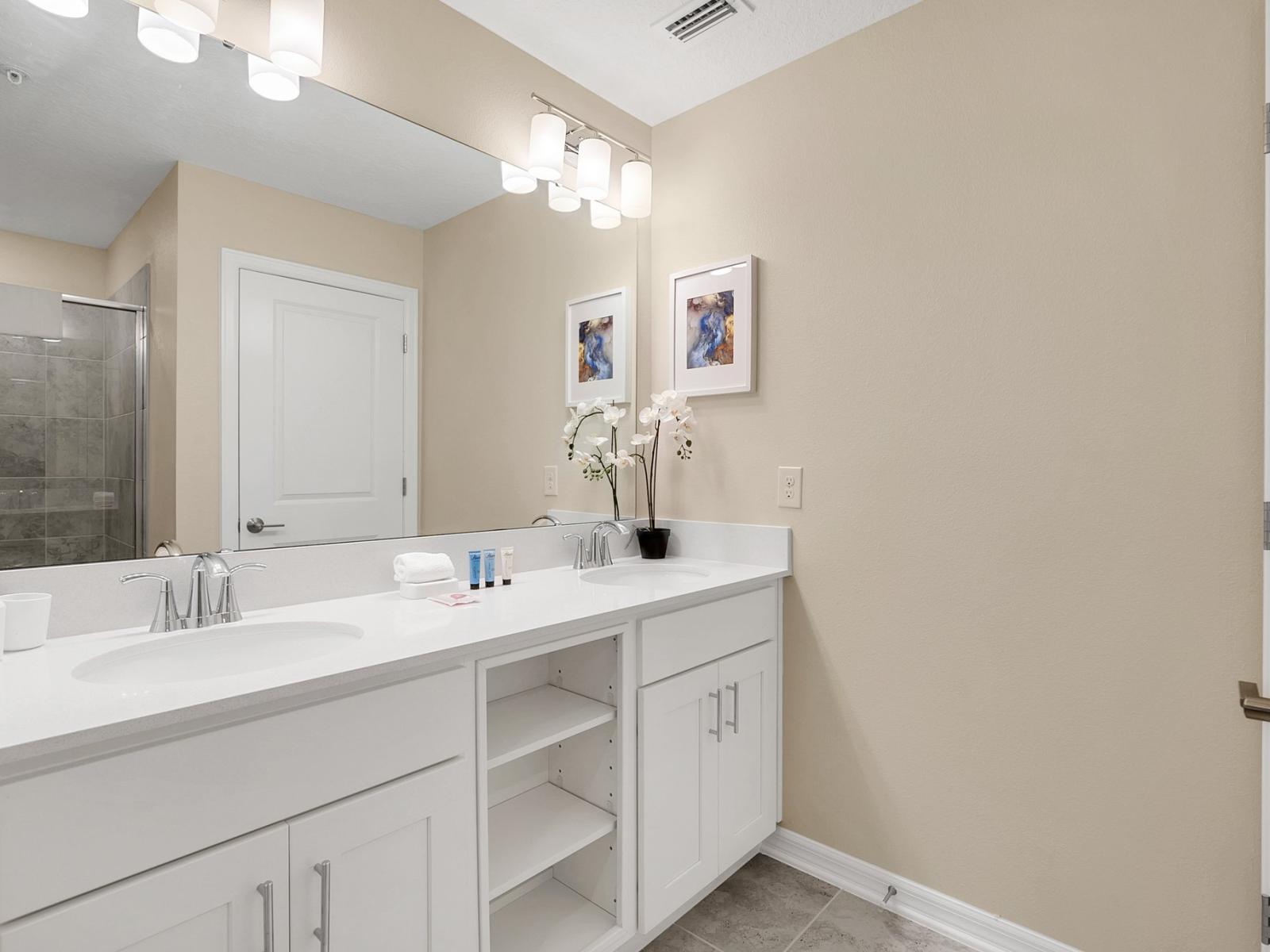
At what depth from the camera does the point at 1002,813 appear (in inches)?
64.0

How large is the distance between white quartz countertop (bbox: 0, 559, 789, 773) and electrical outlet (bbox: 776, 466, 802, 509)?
0.98 ft

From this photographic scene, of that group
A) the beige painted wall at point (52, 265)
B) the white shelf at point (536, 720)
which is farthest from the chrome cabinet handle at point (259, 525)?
the white shelf at point (536, 720)

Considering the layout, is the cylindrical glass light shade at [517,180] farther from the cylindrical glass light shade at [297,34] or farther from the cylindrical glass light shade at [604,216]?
the cylindrical glass light shade at [297,34]

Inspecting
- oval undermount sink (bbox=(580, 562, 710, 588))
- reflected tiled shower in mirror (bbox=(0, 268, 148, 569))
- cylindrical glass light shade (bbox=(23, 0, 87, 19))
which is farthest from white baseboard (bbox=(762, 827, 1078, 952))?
cylindrical glass light shade (bbox=(23, 0, 87, 19))

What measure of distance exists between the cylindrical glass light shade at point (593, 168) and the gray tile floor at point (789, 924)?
6.74 ft

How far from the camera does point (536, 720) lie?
150 centimetres

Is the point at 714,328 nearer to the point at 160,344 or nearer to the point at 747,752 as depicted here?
the point at 747,752

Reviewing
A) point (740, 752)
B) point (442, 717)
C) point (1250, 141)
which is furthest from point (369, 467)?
point (1250, 141)

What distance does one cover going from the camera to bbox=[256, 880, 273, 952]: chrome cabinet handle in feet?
3.06

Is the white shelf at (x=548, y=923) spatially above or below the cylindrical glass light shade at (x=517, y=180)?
below

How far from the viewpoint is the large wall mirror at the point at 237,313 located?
3.93 feet

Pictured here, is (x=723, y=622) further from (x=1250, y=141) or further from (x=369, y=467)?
(x=1250, y=141)

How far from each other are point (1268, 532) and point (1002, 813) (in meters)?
0.85

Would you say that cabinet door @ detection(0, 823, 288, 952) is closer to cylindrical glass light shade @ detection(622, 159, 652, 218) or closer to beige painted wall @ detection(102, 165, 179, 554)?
beige painted wall @ detection(102, 165, 179, 554)
